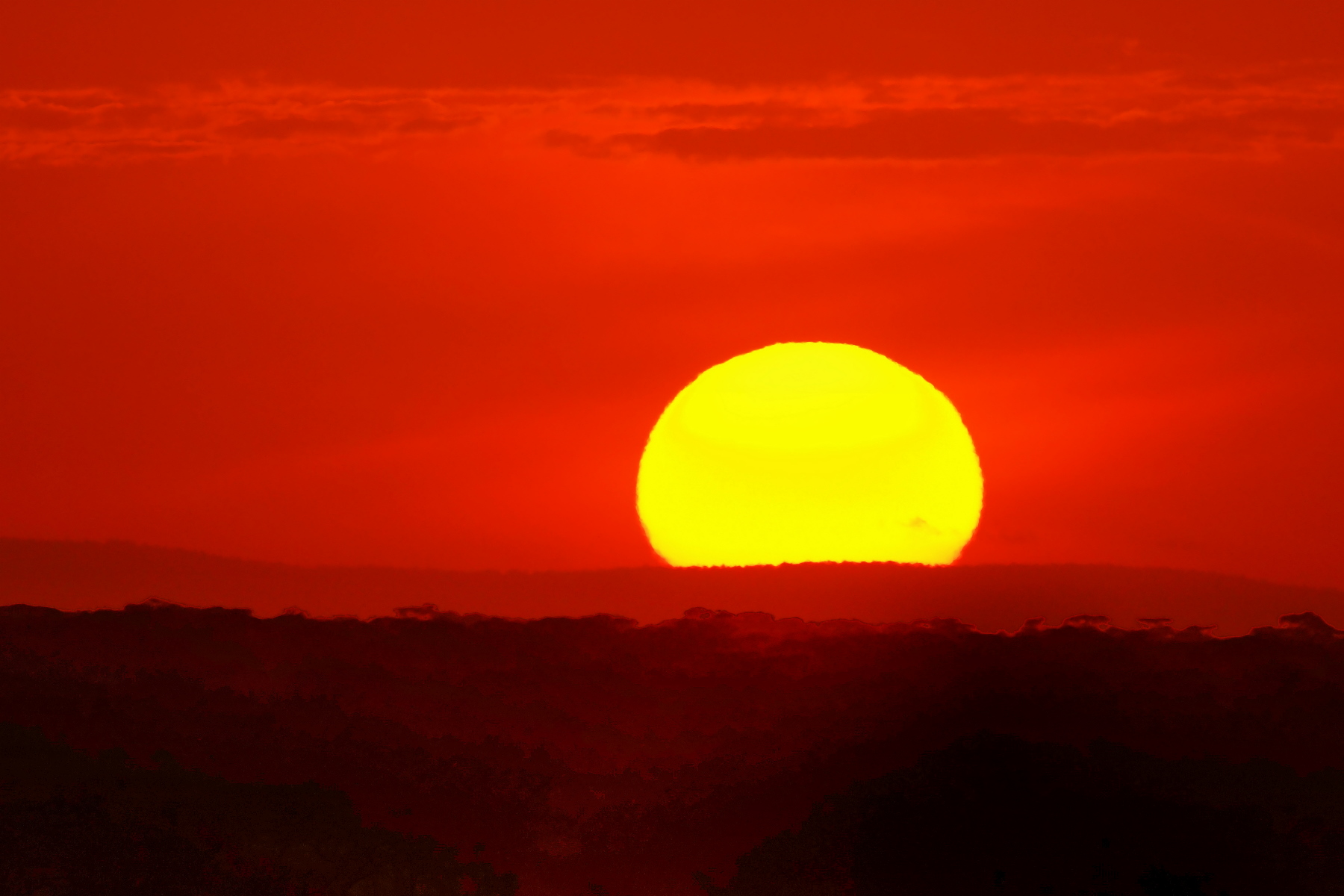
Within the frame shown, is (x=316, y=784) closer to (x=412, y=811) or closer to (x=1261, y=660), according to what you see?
(x=412, y=811)

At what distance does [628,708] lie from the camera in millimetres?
15844

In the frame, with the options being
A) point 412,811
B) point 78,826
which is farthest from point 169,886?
point 412,811

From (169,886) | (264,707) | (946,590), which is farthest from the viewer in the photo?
(946,590)

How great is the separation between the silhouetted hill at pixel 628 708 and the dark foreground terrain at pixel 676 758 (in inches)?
0.8

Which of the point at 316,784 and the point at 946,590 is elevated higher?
the point at 946,590

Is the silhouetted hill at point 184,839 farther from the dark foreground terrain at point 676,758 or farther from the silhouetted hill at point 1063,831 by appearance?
the silhouetted hill at point 1063,831

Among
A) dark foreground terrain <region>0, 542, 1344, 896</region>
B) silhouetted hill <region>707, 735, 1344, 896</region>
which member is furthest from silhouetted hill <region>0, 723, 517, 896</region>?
silhouetted hill <region>707, 735, 1344, 896</region>

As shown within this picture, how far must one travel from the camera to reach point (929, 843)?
15578 millimetres

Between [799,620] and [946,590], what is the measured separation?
6722mm

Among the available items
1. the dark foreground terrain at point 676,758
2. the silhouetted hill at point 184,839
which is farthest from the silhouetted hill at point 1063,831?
the silhouetted hill at point 184,839

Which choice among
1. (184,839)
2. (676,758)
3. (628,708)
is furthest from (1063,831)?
(184,839)

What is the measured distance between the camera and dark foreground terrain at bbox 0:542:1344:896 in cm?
1523

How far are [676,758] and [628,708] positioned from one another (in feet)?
2.02

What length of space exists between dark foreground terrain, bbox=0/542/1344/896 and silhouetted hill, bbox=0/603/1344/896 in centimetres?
2
